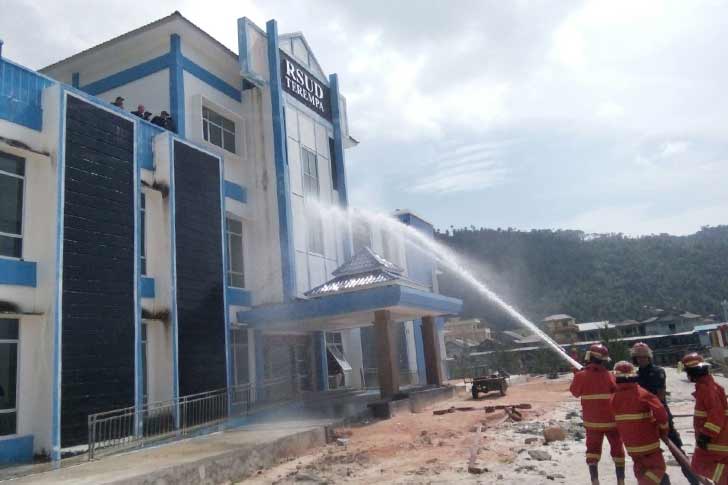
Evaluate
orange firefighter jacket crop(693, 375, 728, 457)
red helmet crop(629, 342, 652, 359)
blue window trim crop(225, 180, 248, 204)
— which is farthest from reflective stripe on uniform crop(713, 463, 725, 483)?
blue window trim crop(225, 180, 248, 204)

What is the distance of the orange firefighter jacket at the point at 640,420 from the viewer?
636 cm

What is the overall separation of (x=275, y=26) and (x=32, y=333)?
51.0 ft

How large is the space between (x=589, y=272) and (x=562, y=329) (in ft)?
146

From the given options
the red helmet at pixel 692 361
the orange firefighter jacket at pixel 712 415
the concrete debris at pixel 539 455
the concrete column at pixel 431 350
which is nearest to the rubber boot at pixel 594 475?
the orange firefighter jacket at pixel 712 415

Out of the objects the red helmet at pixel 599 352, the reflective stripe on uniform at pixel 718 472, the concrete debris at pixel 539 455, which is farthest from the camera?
the concrete debris at pixel 539 455

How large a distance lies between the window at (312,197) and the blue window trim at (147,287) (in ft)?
27.4

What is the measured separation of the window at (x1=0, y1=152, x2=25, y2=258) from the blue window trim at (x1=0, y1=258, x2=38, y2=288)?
0.31 metres

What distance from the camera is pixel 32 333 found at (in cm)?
1230

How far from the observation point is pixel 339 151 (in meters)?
27.1

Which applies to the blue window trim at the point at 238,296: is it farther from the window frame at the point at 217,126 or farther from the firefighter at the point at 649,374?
the firefighter at the point at 649,374

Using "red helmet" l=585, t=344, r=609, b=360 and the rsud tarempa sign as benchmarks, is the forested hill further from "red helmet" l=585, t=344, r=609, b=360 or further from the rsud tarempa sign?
"red helmet" l=585, t=344, r=609, b=360

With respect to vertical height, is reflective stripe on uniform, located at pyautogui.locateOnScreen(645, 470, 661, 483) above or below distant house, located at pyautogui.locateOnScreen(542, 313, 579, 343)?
below

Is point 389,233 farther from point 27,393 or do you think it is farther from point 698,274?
point 698,274

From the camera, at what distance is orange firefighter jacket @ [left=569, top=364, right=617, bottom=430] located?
7.51 m
